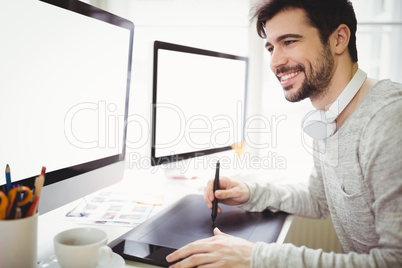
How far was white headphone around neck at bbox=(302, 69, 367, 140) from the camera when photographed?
33.9 inches

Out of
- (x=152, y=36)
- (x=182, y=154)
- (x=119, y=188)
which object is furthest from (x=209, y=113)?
(x=152, y=36)

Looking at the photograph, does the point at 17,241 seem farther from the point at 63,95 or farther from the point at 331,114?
the point at 331,114

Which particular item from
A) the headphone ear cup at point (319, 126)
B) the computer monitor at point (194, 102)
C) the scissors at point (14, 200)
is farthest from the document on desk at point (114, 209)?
the headphone ear cup at point (319, 126)

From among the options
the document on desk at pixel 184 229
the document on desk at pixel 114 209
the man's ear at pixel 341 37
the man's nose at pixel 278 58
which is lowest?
the document on desk at pixel 114 209

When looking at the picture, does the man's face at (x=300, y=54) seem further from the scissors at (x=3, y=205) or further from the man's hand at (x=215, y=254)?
the scissors at (x=3, y=205)

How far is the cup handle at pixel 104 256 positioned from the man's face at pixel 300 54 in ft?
2.29

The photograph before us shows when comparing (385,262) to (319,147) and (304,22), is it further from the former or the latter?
(304,22)

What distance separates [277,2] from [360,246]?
27.5 inches

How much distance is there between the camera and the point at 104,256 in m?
0.59

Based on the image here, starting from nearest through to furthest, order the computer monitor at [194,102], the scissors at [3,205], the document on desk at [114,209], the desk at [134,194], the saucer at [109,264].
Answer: the scissors at [3,205] < the saucer at [109,264] < the desk at [134,194] < the document on desk at [114,209] < the computer monitor at [194,102]

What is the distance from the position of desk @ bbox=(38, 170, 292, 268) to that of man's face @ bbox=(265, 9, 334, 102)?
0.39 metres

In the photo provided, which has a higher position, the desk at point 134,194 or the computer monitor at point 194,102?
the computer monitor at point 194,102

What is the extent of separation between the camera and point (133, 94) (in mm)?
1750

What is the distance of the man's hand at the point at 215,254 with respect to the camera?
2.11ft
